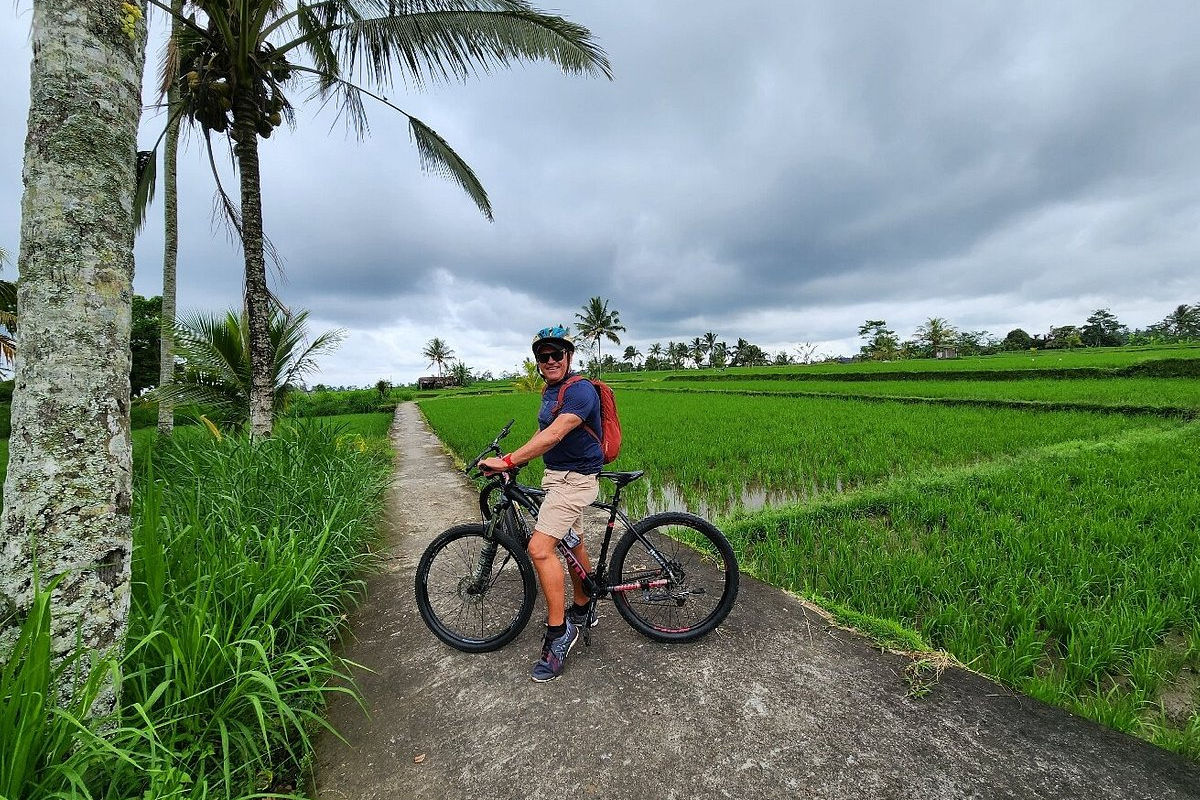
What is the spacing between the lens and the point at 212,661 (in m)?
1.74

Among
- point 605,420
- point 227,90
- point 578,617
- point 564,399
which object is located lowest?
point 578,617

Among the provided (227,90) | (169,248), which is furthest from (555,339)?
(169,248)

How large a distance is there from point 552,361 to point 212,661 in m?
1.79

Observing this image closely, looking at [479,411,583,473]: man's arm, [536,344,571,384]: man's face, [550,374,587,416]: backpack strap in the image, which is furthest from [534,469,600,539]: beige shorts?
[536,344,571,384]: man's face

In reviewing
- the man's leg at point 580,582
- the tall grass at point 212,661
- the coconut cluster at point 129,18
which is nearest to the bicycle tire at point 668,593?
the man's leg at point 580,582

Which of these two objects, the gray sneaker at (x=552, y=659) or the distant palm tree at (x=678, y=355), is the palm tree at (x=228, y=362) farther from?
the distant palm tree at (x=678, y=355)

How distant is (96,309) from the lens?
4.71 ft

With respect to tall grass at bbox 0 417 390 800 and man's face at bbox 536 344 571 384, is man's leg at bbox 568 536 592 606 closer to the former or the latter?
man's face at bbox 536 344 571 384

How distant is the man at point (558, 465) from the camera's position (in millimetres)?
2154

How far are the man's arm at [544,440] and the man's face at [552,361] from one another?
22 centimetres

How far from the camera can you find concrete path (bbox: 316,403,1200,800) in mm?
1589

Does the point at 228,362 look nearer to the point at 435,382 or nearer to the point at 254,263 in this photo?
the point at 254,263

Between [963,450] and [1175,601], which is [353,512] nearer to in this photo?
[1175,601]

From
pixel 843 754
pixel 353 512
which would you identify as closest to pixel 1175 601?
pixel 843 754
